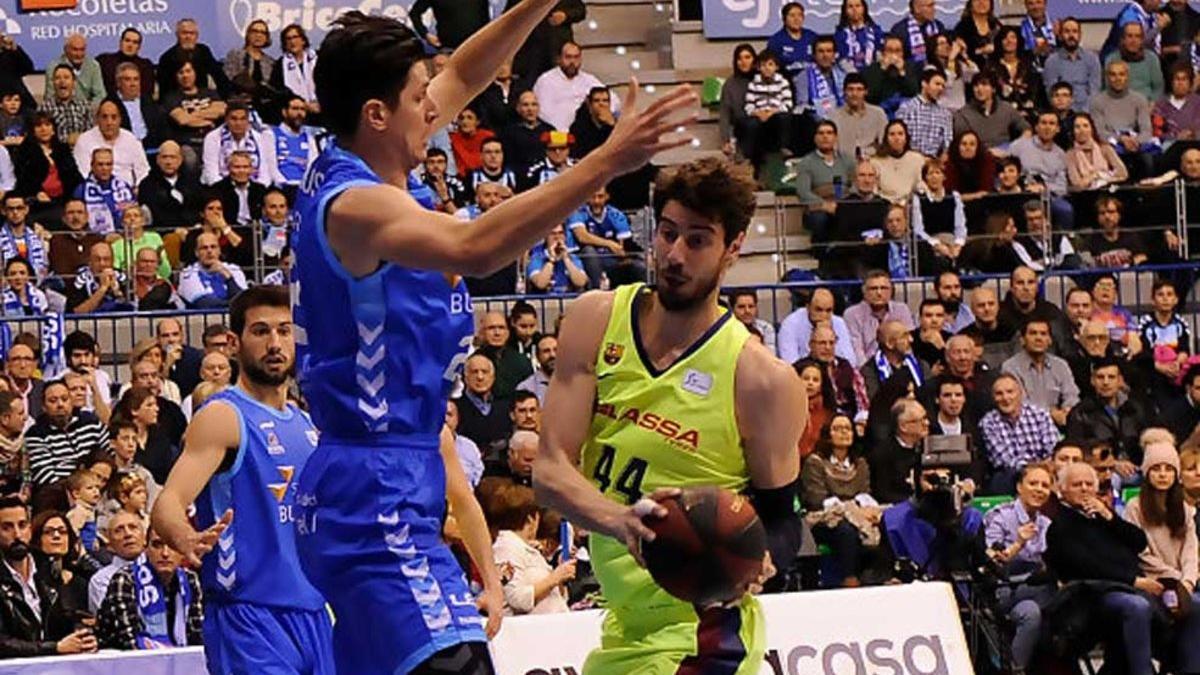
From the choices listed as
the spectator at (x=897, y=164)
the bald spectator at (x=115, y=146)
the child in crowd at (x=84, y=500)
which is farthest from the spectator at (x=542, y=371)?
the spectator at (x=897, y=164)

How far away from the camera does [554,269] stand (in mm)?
19469

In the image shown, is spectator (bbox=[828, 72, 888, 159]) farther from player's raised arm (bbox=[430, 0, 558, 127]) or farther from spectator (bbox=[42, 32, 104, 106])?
player's raised arm (bbox=[430, 0, 558, 127])

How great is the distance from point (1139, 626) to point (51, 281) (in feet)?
29.2

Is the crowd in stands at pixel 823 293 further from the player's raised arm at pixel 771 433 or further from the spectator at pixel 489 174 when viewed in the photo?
the player's raised arm at pixel 771 433

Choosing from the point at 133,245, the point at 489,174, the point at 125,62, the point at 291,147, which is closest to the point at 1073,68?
the point at 489,174

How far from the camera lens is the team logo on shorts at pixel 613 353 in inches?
265

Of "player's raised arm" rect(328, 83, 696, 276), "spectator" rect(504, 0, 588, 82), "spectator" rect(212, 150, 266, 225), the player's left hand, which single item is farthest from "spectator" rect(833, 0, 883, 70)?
"player's raised arm" rect(328, 83, 696, 276)

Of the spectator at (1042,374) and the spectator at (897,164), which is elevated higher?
the spectator at (897,164)

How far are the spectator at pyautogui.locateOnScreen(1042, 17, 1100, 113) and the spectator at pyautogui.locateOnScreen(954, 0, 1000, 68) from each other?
61 cm

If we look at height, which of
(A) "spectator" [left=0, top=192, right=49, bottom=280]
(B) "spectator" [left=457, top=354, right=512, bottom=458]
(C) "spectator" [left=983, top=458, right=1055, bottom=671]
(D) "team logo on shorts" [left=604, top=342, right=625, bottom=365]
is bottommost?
(C) "spectator" [left=983, top=458, right=1055, bottom=671]

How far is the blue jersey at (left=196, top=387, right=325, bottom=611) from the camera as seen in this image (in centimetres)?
814

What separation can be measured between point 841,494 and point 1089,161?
7482 millimetres

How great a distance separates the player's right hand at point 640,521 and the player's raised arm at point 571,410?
31 cm

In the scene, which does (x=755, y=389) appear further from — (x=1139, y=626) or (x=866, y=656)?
(x=1139, y=626)
